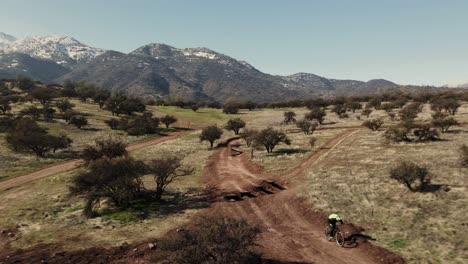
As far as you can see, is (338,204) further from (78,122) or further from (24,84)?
(24,84)

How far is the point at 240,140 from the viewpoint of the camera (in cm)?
6944

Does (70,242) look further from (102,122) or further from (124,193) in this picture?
(102,122)

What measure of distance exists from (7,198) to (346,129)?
2342 inches

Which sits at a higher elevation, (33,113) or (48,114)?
(33,113)

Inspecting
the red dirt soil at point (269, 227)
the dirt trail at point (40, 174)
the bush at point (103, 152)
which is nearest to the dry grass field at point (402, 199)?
the red dirt soil at point (269, 227)

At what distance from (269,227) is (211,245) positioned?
10.9 m

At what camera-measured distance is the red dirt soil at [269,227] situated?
20.8 meters

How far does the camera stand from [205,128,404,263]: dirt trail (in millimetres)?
21375

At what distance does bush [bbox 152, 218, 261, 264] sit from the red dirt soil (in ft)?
13.8

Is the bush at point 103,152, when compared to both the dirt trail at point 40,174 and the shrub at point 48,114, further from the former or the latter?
the shrub at point 48,114

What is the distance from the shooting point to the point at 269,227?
26.3 metres

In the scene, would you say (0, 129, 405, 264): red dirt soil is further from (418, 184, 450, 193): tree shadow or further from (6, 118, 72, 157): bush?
(6, 118, 72, 157): bush

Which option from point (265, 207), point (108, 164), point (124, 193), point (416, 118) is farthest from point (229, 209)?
point (416, 118)

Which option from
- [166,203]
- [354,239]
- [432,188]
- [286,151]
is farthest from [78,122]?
[432,188]
